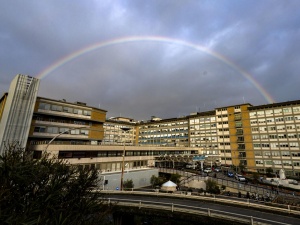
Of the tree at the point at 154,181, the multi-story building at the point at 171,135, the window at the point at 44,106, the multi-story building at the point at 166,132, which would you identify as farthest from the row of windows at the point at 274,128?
the window at the point at 44,106

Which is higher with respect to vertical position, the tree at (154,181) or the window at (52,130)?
the window at (52,130)

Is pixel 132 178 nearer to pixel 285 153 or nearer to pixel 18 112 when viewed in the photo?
pixel 18 112

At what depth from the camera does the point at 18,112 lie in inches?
1299

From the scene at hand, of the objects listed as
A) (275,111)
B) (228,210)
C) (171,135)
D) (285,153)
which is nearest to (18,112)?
(228,210)

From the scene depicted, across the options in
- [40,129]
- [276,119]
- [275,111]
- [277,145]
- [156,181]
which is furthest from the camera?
[275,111]

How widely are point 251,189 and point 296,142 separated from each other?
144 ft

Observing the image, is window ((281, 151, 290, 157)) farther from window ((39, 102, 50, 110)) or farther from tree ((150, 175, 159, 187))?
window ((39, 102, 50, 110))

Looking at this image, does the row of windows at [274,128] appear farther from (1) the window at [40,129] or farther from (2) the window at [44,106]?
(1) the window at [40,129]

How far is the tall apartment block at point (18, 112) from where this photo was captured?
31.6m

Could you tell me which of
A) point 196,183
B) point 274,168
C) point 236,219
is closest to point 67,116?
point 196,183

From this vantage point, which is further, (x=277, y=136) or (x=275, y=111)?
(x=275, y=111)

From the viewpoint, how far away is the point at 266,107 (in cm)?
7162

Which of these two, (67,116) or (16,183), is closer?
(16,183)

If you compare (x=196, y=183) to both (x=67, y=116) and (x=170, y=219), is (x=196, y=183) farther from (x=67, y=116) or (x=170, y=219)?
(x=67, y=116)
